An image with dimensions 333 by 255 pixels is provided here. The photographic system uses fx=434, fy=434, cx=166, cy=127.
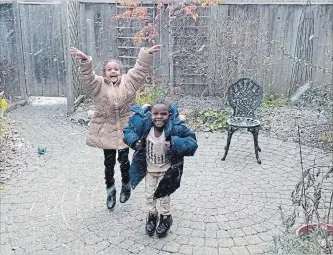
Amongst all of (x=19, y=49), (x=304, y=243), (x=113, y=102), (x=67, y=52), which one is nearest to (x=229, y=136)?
(x=113, y=102)

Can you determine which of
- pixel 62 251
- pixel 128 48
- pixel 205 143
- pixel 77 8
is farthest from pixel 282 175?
pixel 77 8

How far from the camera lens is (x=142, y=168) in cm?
429

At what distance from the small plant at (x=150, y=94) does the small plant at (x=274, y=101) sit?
2.08 m

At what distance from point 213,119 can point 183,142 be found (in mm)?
4040

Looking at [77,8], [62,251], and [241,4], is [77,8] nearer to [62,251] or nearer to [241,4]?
[241,4]

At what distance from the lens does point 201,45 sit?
8.86 m

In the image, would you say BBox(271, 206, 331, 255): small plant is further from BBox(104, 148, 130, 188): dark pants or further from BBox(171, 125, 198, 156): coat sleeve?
BBox(104, 148, 130, 188): dark pants

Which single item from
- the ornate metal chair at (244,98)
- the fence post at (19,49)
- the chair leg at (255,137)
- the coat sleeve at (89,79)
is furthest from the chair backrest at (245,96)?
the fence post at (19,49)

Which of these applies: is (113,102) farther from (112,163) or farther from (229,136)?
(229,136)

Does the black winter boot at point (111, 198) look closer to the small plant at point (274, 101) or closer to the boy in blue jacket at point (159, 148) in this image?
the boy in blue jacket at point (159, 148)

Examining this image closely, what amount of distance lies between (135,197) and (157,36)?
4781 millimetres

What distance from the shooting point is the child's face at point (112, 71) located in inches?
178

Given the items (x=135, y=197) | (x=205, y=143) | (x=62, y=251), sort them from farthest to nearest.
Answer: (x=205, y=143) < (x=135, y=197) < (x=62, y=251)

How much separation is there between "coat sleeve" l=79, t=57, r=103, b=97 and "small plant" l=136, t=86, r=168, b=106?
12.2 ft
